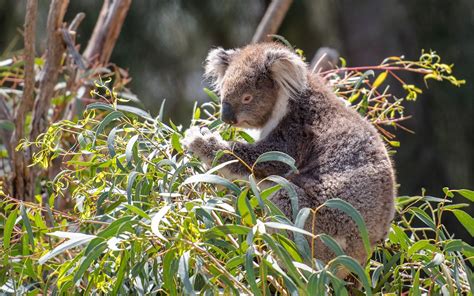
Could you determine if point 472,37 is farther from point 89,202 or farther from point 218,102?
point 89,202

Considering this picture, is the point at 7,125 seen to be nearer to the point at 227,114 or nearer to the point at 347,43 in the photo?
the point at 227,114

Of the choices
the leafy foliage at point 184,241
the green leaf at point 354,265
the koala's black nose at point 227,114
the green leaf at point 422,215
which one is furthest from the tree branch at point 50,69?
the green leaf at point 354,265

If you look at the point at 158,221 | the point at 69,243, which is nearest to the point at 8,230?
the point at 69,243

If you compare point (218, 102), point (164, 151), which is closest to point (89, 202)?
point (164, 151)

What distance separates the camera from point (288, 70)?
2553 mm

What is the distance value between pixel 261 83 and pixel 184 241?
3.56ft

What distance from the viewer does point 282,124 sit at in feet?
8.30

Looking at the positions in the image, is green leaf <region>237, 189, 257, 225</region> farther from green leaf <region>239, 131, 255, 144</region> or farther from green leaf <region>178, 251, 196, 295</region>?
green leaf <region>239, 131, 255, 144</region>

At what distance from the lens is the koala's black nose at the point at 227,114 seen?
95.9 inches

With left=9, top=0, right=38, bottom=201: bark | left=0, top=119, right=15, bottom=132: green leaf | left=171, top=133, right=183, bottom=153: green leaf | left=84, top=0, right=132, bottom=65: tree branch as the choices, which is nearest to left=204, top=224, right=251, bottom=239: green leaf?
left=171, top=133, right=183, bottom=153: green leaf

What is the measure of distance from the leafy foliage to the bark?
1.98 ft

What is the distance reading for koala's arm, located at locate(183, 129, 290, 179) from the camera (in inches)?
88.1

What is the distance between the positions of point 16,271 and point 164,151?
0.51 m

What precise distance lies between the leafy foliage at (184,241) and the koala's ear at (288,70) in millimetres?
266
